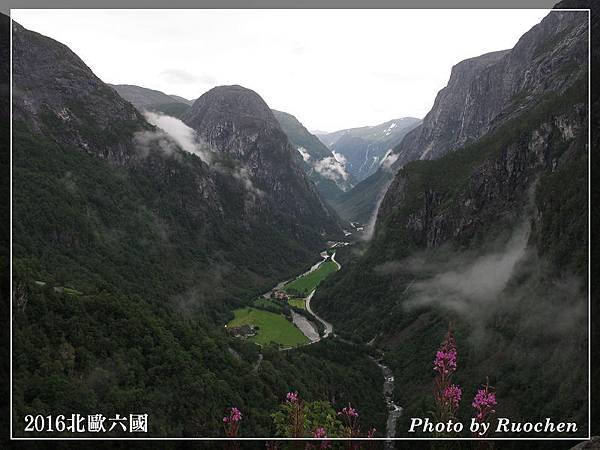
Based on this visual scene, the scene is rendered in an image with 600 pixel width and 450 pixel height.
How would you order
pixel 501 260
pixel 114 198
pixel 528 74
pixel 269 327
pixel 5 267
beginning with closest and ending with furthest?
pixel 5 267, pixel 501 260, pixel 269 327, pixel 114 198, pixel 528 74

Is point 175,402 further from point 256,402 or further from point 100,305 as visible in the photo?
point 100,305

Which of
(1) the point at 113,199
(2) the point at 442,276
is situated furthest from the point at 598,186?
(1) the point at 113,199

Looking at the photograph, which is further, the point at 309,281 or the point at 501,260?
the point at 309,281

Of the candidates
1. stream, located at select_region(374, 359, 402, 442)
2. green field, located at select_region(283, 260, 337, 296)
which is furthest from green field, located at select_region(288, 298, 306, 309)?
stream, located at select_region(374, 359, 402, 442)

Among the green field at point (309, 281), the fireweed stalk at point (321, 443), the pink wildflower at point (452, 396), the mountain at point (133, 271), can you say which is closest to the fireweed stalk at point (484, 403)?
the pink wildflower at point (452, 396)

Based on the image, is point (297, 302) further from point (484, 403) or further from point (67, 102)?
point (484, 403)

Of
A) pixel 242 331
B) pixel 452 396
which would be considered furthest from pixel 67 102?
pixel 452 396
